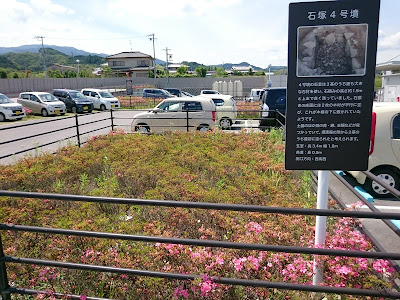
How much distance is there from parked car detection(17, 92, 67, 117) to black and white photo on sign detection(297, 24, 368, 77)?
21122mm

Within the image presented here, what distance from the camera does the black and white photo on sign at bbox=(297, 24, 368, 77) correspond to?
95.3 inches

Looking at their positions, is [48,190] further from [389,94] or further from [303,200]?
[389,94]

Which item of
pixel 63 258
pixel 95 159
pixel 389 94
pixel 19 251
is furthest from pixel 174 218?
pixel 389 94

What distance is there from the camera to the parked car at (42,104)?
20.6 m

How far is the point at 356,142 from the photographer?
8.38 feet

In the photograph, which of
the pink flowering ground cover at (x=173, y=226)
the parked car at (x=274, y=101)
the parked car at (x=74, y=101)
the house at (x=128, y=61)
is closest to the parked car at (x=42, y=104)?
the parked car at (x=74, y=101)

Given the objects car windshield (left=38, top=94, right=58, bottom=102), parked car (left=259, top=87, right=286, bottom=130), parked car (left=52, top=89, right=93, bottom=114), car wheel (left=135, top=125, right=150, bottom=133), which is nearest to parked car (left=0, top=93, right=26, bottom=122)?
car windshield (left=38, top=94, right=58, bottom=102)

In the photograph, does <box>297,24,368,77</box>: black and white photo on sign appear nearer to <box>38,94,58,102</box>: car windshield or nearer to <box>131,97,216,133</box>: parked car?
<box>131,97,216,133</box>: parked car

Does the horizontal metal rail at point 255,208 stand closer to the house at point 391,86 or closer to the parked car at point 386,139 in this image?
the parked car at point 386,139

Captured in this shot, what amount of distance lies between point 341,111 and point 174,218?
2531 mm

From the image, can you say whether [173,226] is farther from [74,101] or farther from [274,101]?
[74,101]

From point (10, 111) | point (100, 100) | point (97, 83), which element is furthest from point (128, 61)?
point (10, 111)

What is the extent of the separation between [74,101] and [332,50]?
23107mm

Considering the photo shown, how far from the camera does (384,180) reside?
5758 millimetres
